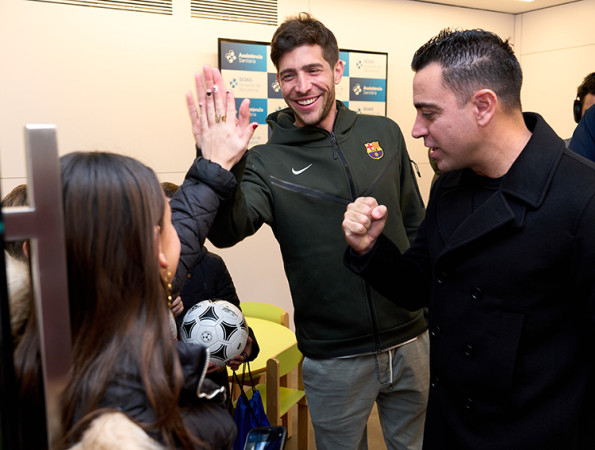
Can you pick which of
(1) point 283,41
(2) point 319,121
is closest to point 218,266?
(2) point 319,121

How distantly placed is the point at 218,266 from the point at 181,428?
182 centimetres

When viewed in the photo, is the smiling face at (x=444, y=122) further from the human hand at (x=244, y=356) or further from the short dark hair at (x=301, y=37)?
the human hand at (x=244, y=356)

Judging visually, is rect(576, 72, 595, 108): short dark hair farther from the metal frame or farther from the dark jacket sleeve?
the metal frame

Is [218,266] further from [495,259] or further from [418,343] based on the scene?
[495,259]

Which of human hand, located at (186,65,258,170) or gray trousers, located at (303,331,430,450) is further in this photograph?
gray trousers, located at (303,331,430,450)

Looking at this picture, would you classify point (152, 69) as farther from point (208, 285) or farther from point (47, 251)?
point (47, 251)

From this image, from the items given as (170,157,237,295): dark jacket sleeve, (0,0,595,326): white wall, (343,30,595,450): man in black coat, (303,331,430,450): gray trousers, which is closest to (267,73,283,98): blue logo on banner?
(0,0,595,326): white wall

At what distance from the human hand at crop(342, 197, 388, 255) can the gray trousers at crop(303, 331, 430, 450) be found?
23.3 inches

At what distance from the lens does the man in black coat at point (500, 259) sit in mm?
1377

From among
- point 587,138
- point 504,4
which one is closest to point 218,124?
point 587,138

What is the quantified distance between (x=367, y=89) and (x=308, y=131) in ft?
9.25

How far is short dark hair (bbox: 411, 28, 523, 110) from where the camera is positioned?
1484 millimetres

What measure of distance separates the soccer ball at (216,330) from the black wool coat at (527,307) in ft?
2.74

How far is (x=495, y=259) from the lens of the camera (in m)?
1.44
